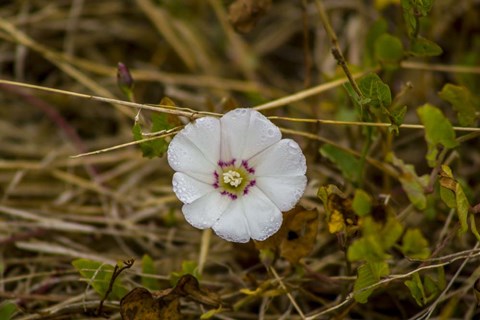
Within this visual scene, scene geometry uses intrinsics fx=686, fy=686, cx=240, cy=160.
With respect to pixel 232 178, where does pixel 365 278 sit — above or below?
below

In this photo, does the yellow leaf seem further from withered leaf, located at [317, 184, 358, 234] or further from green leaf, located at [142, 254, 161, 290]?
green leaf, located at [142, 254, 161, 290]

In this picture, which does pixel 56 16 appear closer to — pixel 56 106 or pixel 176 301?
pixel 56 106

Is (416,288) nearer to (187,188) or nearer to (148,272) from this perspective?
(187,188)

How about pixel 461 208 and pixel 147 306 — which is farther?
pixel 147 306

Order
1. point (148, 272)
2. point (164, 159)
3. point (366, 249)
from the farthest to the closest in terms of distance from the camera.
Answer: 1. point (164, 159)
2. point (148, 272)
3. point (366, 249)

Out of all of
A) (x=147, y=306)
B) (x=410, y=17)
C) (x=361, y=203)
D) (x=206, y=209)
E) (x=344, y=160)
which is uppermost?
(x=410, y=17)

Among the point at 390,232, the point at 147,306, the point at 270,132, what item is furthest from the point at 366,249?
the point at 147,306

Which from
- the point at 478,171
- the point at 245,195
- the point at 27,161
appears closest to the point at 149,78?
the point at 27,161
